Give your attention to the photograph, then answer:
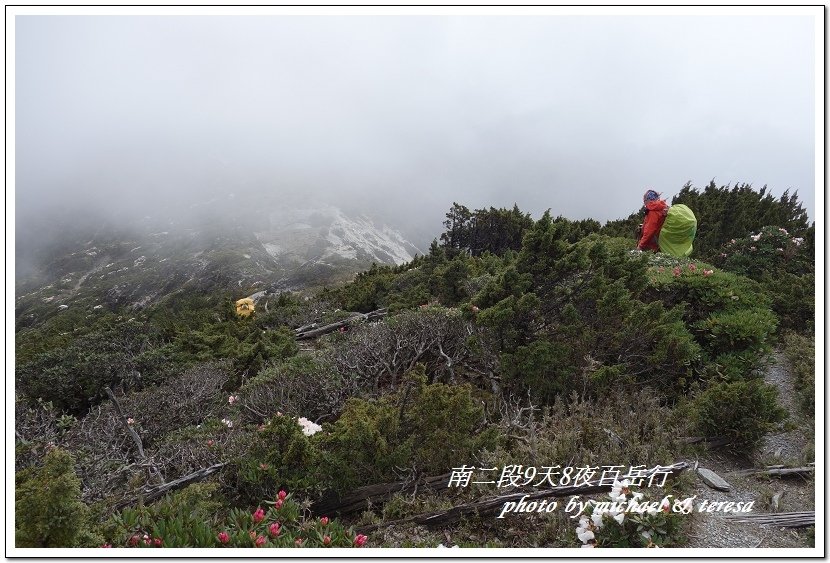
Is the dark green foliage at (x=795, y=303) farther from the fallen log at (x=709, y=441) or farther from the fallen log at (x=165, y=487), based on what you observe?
the fallen log at (x=165, y=487)

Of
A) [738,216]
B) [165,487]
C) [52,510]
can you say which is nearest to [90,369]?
[165,487]

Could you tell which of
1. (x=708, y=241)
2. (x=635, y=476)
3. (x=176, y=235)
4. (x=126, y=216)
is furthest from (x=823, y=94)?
(x=126, y=216)

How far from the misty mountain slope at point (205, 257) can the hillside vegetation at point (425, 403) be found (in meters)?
35.8

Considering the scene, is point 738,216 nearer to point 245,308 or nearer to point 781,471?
point 781,471

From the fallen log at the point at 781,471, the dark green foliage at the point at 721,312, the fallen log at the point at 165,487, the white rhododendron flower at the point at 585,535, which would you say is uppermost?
the dark green foliage at the point at 721,312

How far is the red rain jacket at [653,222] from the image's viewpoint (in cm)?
877

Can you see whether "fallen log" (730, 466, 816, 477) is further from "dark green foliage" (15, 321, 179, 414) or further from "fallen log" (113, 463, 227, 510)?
"dark green foliage" (15, 321, 179, 414)

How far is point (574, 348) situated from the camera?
4922mm

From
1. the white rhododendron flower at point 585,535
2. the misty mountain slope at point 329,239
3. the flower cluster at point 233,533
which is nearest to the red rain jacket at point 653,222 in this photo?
the white rhododendron flower at point 585,535

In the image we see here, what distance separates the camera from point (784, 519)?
2814mm

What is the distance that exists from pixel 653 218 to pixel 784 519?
24.0 feet

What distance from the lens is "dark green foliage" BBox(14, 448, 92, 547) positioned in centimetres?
206

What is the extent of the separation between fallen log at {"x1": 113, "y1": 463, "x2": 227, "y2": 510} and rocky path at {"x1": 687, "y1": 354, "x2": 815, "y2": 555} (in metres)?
3.53

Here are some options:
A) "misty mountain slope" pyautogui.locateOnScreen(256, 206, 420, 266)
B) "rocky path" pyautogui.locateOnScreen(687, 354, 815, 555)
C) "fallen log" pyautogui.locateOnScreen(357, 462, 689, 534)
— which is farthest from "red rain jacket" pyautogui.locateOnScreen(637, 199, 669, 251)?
"misty mountain slope" pyautogui.locateOnScreen(256, 206, 420, 266)
